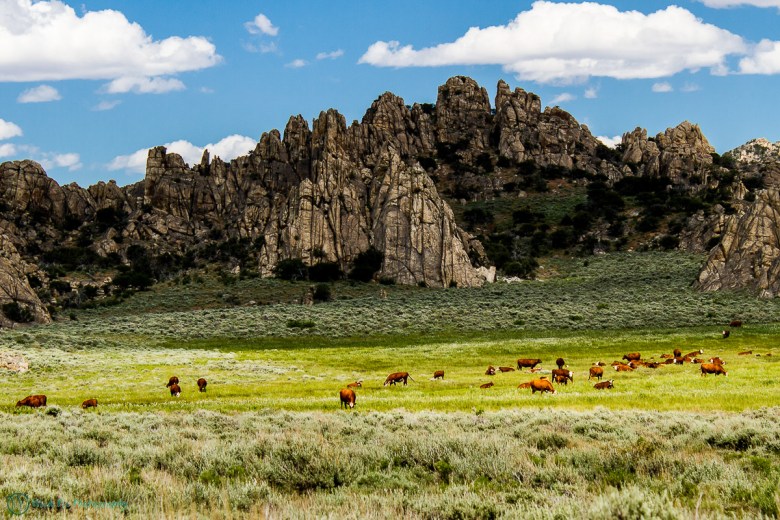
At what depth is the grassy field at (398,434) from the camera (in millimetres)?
10383

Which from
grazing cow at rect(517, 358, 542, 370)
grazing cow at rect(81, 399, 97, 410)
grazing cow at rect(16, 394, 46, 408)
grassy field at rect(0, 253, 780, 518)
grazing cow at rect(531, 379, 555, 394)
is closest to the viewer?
grassy field at rect(0, 253, 780, 518)

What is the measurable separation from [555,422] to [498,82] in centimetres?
17341

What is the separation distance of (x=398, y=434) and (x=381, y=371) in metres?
21.8

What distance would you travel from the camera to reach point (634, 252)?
12556 cm

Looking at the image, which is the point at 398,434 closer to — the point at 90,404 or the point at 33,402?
the point at 90,404

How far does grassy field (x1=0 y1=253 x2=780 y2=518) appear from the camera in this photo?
1038 cm

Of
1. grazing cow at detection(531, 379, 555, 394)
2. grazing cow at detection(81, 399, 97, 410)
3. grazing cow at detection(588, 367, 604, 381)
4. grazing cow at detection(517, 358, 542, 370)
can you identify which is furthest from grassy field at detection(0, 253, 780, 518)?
grazing cow at detection(517, 358, 542, 370)

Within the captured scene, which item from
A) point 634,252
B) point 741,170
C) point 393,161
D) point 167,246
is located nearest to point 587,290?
point 634,252

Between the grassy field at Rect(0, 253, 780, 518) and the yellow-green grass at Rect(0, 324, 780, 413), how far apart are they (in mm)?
206

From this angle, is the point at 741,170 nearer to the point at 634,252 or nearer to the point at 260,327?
the point at 634,252

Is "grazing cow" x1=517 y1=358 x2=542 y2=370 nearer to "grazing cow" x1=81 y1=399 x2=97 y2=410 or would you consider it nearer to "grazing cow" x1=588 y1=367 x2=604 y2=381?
"grazing cow" x1=588 y1=367 x2=604 y2=381

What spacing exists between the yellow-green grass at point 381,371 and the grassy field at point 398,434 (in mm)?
206

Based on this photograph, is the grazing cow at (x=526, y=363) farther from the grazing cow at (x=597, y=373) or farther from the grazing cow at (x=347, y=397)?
the grazing cow at (x=347, y=397)

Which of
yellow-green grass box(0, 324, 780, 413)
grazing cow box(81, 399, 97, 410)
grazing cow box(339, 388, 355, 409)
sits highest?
grazing cow box(339, 388, 355, 409)
